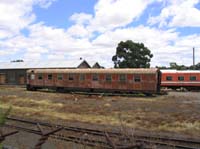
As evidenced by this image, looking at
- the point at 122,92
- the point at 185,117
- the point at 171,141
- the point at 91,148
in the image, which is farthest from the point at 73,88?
the point at 91,148

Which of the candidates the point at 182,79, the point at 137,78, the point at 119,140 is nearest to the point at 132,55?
the point at 182,79

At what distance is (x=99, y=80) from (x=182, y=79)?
14.8 meters

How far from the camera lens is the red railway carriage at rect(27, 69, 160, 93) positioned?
37.1m

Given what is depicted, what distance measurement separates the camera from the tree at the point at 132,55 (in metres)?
73.4

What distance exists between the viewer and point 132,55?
241ft

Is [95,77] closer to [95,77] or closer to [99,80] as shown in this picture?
[95,77]

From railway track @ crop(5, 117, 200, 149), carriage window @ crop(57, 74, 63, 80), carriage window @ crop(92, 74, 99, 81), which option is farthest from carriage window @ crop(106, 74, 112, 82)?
railway track @ crop(5, 117, 200, 149)

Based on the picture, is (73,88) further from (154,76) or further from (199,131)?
(199,131)

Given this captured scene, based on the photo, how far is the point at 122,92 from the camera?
128 feet

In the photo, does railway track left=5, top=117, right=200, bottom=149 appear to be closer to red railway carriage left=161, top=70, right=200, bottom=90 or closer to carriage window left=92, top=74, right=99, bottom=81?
carriage window left=92, top=74, right=99, bottom=81

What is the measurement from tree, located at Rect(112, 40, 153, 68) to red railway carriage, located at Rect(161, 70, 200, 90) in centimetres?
2230

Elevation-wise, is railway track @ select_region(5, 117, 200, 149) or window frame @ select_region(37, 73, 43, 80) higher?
window frame @ select_region(37, 73, 43, 80)

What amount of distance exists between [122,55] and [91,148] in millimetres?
68121

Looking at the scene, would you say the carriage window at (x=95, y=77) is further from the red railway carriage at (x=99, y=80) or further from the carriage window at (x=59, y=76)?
the carriage window at (x=59, y=76)
